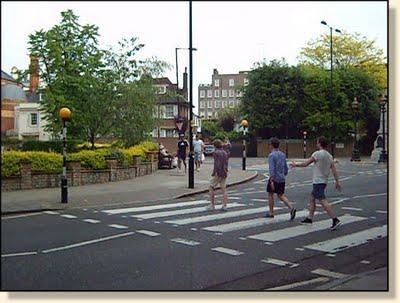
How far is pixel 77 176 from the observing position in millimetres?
5691

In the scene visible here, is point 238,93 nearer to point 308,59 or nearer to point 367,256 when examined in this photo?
point 308,59

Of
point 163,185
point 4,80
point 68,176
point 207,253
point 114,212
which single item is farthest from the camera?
point 163,185

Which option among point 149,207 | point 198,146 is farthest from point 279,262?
point 149,207

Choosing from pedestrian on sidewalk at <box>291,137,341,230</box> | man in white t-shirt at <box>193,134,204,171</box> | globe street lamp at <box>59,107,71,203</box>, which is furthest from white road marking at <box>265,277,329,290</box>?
globe street lamp at <box>59,107,71,203</box>

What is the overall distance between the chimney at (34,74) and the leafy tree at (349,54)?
1967 mm

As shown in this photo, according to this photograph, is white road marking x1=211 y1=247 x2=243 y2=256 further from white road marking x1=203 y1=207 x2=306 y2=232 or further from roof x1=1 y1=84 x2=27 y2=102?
roof x1=1 y1=84 x2=27 y2=102

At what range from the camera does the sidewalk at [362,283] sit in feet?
12.7

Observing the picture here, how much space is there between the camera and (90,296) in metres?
3.75

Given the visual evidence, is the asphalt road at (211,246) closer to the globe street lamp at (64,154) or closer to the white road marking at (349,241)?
the white road marking at (349,241)

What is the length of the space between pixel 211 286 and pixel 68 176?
2316mm

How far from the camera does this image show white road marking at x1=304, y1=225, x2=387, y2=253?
4.71 metres

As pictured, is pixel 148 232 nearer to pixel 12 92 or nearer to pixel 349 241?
pixel 349 241

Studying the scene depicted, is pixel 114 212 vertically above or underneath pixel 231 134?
underneath

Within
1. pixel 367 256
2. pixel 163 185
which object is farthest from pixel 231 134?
pixel 163 185
